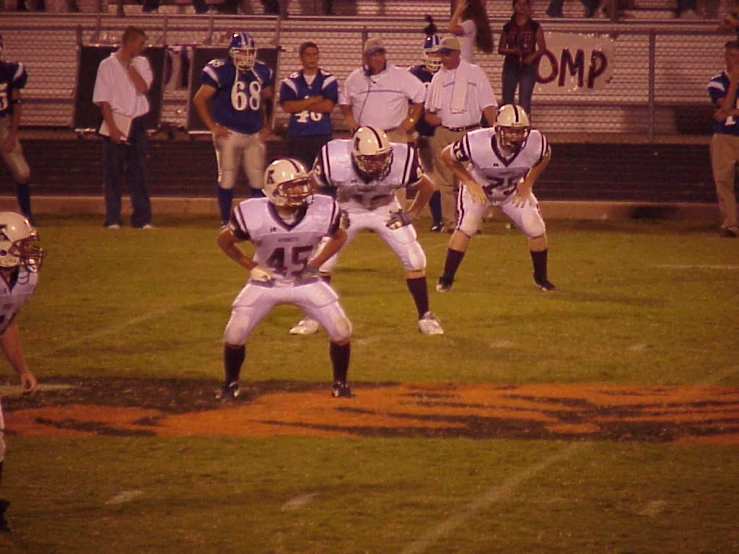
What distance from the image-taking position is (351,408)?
25.0ft

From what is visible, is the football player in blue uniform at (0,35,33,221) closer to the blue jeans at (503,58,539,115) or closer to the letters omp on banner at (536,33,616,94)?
the blue jeans at (503,58,539,115)

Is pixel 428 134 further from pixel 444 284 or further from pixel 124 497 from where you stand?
pixel 124 497

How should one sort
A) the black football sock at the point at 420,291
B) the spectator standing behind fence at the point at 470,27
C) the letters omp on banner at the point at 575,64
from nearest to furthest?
the black football sock at the point at 420,291, the spectator standing behind fence at the point at 470,27, the letters omp on banner at the point at 575,64

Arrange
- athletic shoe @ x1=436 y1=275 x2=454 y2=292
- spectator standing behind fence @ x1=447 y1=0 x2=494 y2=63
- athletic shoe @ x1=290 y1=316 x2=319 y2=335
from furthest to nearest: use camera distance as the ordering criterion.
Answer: spectator standing behind fence @ x1=447 y1=0 x2=494 y2=63 → athletic shoe @ x1=436 y1=275 x2=454 y2=292 → athletic shoe @ x1=290 y1=316 x2=319 y2=335

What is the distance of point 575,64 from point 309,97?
648 centimetres

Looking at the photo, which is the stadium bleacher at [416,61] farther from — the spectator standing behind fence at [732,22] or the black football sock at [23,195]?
the black football sock at [23,195]

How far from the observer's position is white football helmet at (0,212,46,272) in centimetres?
598

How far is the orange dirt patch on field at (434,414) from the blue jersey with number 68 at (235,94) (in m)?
5.61

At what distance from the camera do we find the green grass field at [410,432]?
5.69 m

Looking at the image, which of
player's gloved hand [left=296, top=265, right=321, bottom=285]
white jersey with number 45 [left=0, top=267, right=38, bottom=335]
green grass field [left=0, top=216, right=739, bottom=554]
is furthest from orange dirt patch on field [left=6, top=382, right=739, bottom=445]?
white jersey with number 45 [left=0, top=267, right=38, bottom=335]

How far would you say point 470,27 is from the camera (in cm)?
1495

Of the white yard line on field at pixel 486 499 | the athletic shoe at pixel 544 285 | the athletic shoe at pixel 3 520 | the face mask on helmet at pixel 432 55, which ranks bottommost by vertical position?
the athletic shoe at pixel 544 285

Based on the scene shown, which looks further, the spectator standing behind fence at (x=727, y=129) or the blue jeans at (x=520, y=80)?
the blue jeans at (x=520, y=80)

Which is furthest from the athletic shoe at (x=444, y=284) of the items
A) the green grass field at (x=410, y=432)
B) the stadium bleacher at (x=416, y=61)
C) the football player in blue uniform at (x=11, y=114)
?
the stadium bleacher at (x=416, y=61)
